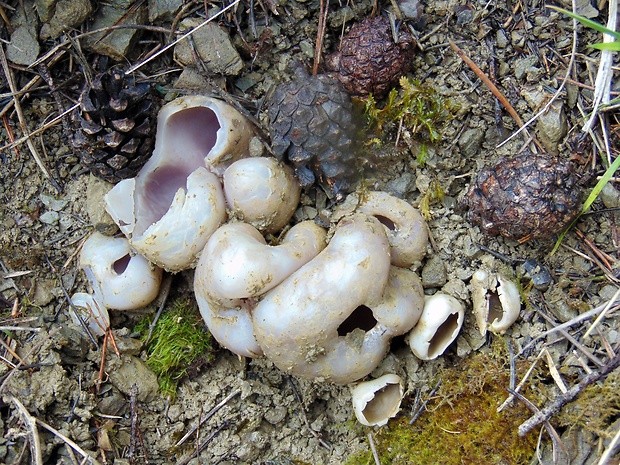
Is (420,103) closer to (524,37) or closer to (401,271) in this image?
(524,37)

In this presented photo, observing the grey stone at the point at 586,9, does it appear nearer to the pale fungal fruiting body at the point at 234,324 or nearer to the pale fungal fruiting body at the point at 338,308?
the pale fungal fruiting body at the point at 338,308

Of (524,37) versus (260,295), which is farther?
(524,37)

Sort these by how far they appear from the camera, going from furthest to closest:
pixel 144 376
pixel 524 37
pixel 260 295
Result: pixel 144 376 < pixel 524 37 < pixel 260 295

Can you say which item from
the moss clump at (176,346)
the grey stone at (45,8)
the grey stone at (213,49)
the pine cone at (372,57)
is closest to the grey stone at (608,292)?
the pine cone at (372,57)

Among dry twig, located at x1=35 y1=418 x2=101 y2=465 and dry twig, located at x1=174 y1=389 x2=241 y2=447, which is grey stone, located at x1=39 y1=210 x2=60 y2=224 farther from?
dry twig, located at x1=174 y1=389 x2=241 y2=447

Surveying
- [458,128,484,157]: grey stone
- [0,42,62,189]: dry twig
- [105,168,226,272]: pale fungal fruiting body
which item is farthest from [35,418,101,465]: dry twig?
[458,128,484,157]: grey stone

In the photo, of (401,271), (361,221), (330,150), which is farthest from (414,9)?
(401,271)

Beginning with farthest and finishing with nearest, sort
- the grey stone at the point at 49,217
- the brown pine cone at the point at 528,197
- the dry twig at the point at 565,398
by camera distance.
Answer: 1. the grey stone at the point at 49,217
2. the brown pine cone at the point at 528,197
3. the dry twig at the point at 565,398
